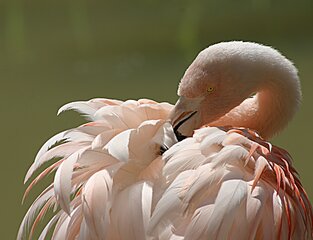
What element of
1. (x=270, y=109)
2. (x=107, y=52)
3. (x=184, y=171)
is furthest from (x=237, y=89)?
(x=107, y=52)

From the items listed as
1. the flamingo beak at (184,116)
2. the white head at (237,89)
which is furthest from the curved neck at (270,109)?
the flamingo beak at (184,116)

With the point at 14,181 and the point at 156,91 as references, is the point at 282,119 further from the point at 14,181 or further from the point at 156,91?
the point at 156,91

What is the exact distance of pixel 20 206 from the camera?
12.9 feet

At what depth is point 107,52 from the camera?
6.16m

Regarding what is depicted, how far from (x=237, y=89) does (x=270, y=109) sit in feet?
0.41

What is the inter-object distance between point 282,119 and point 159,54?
355 centimetres

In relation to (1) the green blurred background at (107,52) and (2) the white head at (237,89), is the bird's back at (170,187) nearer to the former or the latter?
(2) the white head at (237,89)

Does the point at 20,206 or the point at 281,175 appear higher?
the point at 281,175

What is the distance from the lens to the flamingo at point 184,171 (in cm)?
191

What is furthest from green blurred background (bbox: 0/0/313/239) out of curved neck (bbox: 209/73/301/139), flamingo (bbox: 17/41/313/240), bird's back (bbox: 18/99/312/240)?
bird's back (bbox: 18/99/312/240)

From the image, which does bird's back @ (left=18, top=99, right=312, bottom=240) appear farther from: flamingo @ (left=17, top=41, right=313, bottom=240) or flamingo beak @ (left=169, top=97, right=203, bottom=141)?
flamingo beak @ (left=169, top=97, right=203, bottom=141)

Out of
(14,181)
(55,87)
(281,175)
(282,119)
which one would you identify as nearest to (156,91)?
(55,87)

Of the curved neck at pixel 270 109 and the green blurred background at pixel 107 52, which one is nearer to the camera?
the curved neck at pixel 270 109

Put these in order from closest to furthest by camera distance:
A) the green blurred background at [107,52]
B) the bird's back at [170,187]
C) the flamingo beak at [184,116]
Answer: the bird's back at [170,187], the flamingo beak at [184,116], the green blurred background at [107,52]
